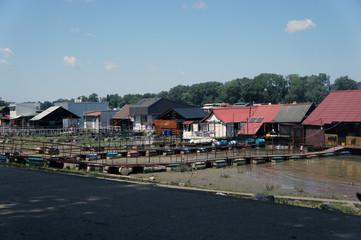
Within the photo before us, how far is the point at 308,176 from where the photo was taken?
69.0ft

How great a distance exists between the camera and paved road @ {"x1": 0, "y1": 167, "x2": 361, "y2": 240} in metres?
6.04

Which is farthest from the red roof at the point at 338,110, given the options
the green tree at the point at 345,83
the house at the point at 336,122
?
the green tree at the point at 345,83

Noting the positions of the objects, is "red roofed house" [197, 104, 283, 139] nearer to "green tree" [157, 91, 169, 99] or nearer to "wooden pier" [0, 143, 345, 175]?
"wooden pier" [0, 143, 345, 175]

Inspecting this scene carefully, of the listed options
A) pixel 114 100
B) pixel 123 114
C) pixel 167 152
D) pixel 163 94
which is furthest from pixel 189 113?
pixel 114 100

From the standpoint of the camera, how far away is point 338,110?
3434 cm

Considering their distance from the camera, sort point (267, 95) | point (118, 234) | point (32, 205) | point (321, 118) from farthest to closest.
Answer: point (267, 95) < point (321, 118) < point (32, 205) < point (118, 234)

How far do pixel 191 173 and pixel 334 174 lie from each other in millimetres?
9677

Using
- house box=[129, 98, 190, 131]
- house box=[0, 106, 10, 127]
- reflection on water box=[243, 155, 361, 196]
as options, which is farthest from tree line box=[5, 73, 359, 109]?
reflection on water box=[243, 155, 361, 196]

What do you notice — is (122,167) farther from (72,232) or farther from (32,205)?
(72,232)

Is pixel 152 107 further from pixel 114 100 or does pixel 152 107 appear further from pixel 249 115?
pixel 114 100

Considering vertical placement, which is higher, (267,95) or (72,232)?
(267,95)

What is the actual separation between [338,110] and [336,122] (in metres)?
1.70

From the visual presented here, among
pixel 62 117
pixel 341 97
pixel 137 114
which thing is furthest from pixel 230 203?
pixel 62 117

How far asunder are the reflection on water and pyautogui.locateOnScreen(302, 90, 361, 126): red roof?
16.7 ft
